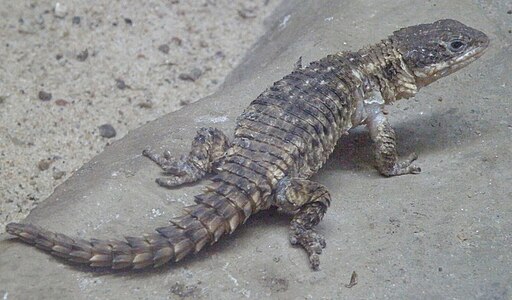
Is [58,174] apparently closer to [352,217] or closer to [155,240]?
[155,240]

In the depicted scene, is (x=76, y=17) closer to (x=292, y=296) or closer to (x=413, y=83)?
(x=413, y=83)

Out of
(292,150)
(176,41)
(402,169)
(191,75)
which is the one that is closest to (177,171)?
(292,150)

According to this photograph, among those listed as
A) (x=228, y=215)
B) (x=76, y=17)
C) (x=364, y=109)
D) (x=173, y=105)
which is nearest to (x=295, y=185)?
(x=228, y=215)

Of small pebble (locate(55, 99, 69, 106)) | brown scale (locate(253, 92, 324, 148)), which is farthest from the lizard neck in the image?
small pebble (locate(55, 99, 69, 106))

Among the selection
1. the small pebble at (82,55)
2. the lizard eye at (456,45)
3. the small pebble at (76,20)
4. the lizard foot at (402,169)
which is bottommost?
the lizard foot at (402,169)

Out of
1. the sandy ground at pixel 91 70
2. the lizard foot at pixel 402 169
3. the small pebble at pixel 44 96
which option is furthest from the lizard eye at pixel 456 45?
the small pebble at pixel 44 96

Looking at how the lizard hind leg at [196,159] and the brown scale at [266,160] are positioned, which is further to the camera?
the lizard hind leg at [196,159]

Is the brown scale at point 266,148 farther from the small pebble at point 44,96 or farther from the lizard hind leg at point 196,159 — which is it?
the small pebble at point 44,96

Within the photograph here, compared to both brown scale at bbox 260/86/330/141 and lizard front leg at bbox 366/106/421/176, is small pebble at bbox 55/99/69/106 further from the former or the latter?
lizard front leg at bbox 366/106/421/176
